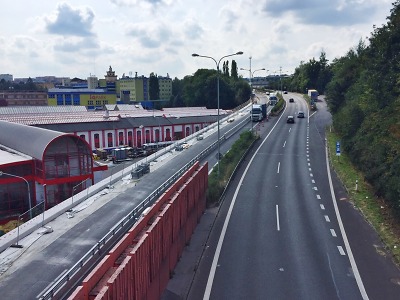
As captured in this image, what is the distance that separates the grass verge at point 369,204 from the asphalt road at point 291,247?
2.13 feet

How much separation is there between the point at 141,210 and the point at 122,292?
11518 mm

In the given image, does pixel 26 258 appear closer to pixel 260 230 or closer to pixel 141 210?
pixel 141 210

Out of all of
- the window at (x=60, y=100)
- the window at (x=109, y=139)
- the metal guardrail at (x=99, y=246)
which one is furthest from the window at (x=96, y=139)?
the window at (x=60, y=100)

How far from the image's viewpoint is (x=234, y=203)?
34.6 metres

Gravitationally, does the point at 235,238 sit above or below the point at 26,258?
below

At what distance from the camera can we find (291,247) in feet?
83.1

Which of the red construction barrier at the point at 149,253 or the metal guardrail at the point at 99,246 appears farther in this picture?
the metal guardrail at the point at 99,246

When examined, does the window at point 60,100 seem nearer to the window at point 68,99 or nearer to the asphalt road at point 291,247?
the window at point 68,99

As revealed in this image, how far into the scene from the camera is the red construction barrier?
13.1 meters

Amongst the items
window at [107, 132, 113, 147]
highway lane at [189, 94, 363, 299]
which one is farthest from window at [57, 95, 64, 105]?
highway lane at [189, 94, 363, 299]

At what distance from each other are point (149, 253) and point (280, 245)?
11.3 meters

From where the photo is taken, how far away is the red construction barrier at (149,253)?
13062mm

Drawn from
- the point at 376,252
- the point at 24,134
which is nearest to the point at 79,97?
the point at 24,134

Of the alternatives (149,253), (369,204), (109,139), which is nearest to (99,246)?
(149,253)
